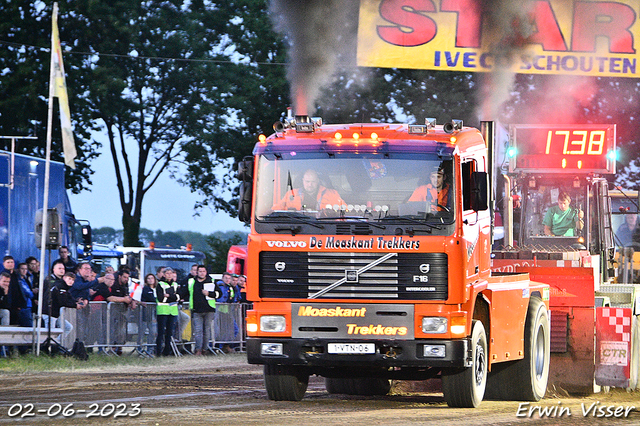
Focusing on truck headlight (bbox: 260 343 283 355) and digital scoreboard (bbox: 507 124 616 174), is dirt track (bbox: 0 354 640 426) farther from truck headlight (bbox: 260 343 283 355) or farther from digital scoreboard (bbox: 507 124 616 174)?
digital scoreboard (bbox: 507 124 616 174)

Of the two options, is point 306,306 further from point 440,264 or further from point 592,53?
point 592,53

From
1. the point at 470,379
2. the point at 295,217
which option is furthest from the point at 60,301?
the point at 470,379

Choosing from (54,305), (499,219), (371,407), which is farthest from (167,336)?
(371,407)

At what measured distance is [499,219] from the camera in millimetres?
17781

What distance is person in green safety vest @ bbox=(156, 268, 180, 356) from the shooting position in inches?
901

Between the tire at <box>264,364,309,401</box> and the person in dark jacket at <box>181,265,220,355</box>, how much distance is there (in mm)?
10579

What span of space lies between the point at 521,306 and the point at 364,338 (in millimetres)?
2538

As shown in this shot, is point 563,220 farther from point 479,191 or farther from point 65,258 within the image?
point 65,258

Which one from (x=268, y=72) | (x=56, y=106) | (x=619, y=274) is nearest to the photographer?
(x=619, y=274)

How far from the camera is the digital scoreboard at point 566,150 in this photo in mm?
18344

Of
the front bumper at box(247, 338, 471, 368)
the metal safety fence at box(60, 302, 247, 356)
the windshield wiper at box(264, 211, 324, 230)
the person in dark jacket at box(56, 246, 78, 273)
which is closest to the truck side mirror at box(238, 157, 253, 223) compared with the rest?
the windshield wiper at box(264, 211, 324, 230)

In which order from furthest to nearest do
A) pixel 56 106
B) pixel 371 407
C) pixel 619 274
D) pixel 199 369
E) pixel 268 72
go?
pixel 268 72 < pixel 56 106 < pixel 619 274 < pixel 199 369 < pixel 371 407

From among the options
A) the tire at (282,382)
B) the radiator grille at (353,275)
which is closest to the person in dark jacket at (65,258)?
the tire at (282,382)

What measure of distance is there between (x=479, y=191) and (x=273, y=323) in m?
2.63
